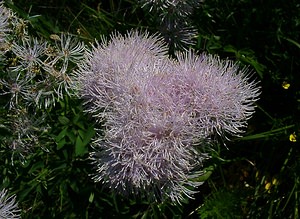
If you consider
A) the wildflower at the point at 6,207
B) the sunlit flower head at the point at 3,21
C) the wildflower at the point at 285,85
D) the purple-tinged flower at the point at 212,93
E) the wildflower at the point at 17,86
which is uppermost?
the purple-tinged flower at the point at 212,93

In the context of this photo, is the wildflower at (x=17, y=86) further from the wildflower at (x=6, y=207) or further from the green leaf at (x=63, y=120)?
the wildflower at (x=6, y=207)

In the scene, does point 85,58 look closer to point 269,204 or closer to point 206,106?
point 206,106

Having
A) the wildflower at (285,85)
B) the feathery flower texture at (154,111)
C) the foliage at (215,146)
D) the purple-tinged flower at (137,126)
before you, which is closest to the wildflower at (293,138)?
the foliage at (215,146)

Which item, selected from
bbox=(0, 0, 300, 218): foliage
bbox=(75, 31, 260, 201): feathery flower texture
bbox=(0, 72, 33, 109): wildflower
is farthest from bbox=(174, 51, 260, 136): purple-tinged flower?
bbox=(0, 72, 33, 109): wildflower

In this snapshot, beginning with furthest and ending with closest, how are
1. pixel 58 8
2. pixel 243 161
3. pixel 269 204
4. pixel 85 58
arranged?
pixel 58 8 < pixel 243 161 < pixel 269 204 < pixel 85 58

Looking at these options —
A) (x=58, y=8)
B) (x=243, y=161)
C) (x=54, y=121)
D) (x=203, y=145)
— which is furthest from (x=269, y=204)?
(x=58, y=8)

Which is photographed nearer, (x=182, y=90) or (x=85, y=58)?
(x=182, y=90)

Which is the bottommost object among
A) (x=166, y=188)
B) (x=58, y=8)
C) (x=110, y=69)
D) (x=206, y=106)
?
(x=58, y=8)

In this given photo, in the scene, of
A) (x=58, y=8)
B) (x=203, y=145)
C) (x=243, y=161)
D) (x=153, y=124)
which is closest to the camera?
(x=153, y=124)
